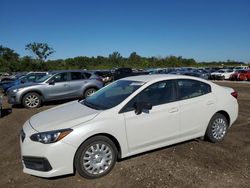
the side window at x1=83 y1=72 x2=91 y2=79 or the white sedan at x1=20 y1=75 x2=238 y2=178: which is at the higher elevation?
the side window at x1=83 y1=72 x2=91 y2=79

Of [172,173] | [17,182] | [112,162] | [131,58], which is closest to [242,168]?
[172,173]

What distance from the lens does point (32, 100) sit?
1161cm

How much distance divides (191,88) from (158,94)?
0.87 m

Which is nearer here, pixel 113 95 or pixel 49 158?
pixel 49 158

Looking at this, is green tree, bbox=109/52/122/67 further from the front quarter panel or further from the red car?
the front quarter panel

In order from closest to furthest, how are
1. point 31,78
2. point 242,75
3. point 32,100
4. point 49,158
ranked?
1. point 49,158
2. point 32,100
3. point 31,78
4. point 242,75

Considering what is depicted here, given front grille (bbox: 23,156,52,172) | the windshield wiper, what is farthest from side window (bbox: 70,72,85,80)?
front grille (bbox: 23,156,52,172)

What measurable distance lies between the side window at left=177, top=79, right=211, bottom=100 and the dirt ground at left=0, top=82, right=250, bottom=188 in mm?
1101

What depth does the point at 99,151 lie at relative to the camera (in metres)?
4.24

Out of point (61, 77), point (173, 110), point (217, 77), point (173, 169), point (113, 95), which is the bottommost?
point (217, 77)

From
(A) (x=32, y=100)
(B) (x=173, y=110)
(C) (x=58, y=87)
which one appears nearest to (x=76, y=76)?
(C) (x=58, y=87)

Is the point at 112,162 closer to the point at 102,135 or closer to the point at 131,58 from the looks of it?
the point at 102,135

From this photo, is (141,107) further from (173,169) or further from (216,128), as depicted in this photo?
(216,128)

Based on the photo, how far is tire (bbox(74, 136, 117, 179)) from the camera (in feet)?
13.4
